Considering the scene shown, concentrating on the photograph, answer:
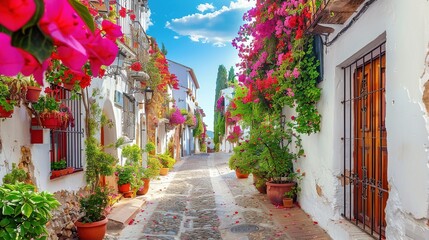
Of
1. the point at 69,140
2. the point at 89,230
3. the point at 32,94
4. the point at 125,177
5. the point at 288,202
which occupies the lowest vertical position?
the point at 288,202

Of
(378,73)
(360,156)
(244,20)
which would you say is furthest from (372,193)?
(244,20)

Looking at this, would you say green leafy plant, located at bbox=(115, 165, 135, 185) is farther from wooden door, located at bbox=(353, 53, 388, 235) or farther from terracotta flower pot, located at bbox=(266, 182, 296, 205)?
wooden door, located at bbox=(353, 53, 388, 235)

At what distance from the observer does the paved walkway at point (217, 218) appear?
18.4ft

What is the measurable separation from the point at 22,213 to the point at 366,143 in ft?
12.4

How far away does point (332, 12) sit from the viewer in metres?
4.04

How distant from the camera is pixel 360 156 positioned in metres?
4.66

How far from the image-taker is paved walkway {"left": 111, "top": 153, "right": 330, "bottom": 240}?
18.4ft

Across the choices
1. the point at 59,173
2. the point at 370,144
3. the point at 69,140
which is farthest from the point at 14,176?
the point at 370,144

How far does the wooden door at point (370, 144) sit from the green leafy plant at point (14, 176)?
3.79m

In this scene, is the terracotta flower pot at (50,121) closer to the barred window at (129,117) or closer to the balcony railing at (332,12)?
the balcony railing at (332,12)

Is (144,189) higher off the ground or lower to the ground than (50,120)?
lower

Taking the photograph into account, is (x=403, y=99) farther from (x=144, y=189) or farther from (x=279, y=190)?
(x=144, y=189)

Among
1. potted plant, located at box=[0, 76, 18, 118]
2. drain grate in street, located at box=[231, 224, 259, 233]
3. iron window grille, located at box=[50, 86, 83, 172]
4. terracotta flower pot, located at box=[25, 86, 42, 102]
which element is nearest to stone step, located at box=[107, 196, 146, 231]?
iron window grille, located at box=[50, 86, 83, 172]

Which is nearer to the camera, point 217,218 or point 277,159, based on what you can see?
point 217,218
